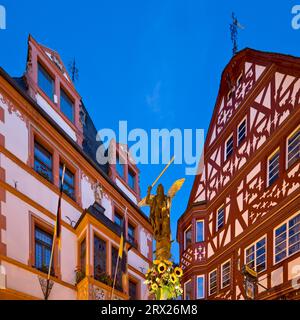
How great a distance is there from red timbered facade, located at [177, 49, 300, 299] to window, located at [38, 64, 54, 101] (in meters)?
5.79

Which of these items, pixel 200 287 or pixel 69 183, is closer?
pixel 69 183

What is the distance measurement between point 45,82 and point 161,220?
20.7 ft

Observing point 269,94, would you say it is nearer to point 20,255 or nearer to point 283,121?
point 283,121

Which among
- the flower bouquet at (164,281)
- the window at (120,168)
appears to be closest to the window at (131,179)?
the window at (120,168)

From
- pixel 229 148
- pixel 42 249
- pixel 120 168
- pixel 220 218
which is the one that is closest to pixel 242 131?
pixel 229 148

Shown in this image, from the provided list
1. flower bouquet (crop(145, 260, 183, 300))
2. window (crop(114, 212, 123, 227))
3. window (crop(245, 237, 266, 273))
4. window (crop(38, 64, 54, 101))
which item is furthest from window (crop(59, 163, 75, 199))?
flower bouquet (crop(145, 260, 183, 300))

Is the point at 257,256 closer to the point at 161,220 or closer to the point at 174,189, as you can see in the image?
the point at 174,189

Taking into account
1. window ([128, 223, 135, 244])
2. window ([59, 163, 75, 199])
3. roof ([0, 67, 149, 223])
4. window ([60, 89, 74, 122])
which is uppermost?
window ([60, 89, 74, 122])

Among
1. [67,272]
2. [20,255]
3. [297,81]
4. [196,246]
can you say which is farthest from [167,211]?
[196,246]

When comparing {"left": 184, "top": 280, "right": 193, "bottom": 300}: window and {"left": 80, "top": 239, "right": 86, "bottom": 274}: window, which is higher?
{"left": 80, "top": 239, "right": 86, "bottom": 274}: window

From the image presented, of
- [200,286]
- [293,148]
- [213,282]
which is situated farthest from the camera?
[200,286]

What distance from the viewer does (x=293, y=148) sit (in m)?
12.3

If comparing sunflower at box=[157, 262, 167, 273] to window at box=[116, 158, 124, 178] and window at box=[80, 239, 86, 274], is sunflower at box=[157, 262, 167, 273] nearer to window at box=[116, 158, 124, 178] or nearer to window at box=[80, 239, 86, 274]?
window at box=[80, 239, 86, 274]

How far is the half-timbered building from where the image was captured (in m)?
10.9
